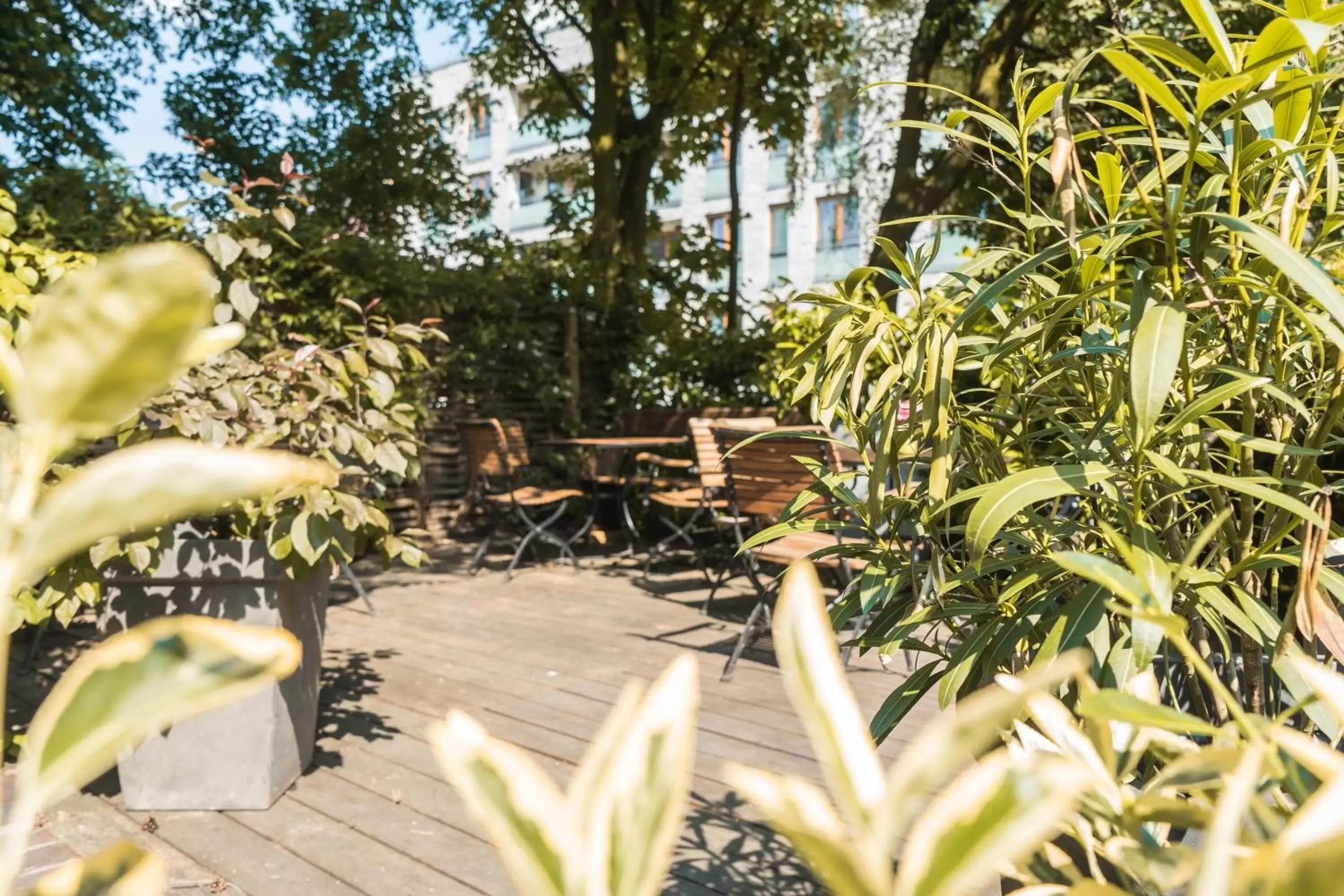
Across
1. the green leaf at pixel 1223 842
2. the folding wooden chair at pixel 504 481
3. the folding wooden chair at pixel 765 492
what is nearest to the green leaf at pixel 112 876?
the green leaf at pixel 1223 842

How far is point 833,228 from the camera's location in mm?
24922

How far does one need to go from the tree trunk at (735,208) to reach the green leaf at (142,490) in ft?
26.5

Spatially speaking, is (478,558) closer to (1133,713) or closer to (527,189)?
(1133,713)

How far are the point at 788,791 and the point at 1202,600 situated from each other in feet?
2.46

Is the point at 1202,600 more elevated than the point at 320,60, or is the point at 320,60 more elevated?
the point at 320,60

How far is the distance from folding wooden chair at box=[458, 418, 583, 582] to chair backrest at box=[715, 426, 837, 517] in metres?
1.85

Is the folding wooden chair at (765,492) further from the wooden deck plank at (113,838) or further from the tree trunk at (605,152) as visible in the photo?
the tree trunk at (605,152)

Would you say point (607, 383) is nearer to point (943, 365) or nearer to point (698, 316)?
point (698, 316)

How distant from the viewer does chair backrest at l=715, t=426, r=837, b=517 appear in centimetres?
384

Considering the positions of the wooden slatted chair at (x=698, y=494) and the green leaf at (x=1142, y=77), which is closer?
the green leaf at (x=1142, y=77)

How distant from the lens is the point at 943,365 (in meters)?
1.08

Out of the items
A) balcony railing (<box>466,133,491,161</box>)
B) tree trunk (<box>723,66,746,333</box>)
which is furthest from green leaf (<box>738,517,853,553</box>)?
balcony railing (<box>466,133,491,161</box>)

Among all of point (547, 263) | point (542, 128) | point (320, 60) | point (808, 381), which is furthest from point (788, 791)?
point (320, 60)

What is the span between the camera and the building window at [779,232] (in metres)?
26.6
